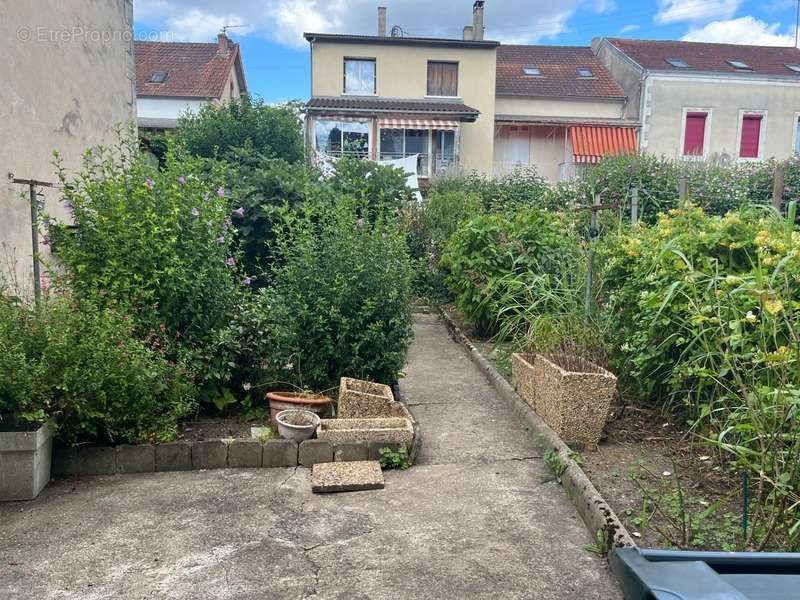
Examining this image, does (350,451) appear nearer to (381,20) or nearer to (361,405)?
(361,405)

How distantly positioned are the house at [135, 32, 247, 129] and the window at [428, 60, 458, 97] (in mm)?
7627

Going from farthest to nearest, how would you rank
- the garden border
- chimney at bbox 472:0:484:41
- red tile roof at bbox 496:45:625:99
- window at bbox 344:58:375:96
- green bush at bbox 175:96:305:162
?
chimney at bbox 472:0:484:41, red tile roof at bbox 496:45:625:99, window at bbox 344:58:375:96, green bush at bbox 175:96:305:162, the garden border

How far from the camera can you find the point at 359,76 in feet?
82.8

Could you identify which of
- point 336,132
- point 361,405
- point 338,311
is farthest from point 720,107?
point 361,405

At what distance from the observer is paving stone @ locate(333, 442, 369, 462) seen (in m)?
4.15

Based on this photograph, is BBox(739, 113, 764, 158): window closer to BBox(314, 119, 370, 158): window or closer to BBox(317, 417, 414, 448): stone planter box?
BBox(314, 119, 370, 158): window

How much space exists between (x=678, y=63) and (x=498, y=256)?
23.8 m

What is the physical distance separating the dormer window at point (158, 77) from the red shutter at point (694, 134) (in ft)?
69.6

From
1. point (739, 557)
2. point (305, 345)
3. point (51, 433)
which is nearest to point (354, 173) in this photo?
point (305, 345)

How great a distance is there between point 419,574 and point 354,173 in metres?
8.92

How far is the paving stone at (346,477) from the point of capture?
372cm

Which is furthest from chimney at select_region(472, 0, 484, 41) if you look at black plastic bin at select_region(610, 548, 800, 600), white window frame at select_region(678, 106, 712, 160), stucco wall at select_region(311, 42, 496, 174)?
black plastic bin at select_region(610, 548, 800, 600)

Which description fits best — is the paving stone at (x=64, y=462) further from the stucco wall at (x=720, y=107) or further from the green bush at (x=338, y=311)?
the stucco wall at (x=720, y=107)

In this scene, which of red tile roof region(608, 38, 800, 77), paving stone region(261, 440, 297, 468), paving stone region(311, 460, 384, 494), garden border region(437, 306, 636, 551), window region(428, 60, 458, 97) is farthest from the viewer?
red tile roof region(608, 38, 800, 77)
